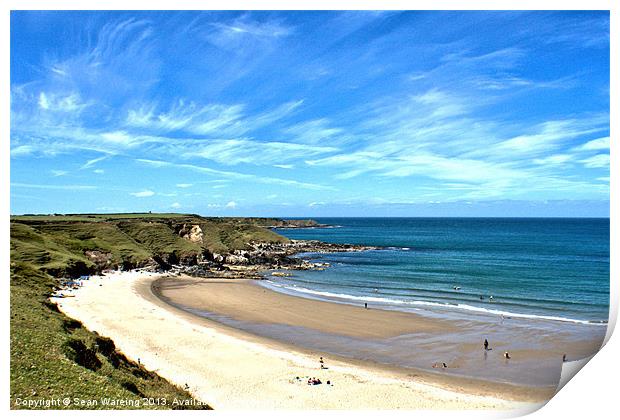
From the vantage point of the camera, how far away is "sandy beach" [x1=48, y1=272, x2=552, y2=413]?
52.7 feet

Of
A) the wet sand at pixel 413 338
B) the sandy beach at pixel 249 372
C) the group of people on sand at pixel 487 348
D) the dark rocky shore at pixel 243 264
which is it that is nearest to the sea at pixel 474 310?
the wet sand at pixel 413 338

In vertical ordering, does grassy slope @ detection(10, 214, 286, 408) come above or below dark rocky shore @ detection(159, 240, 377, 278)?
above

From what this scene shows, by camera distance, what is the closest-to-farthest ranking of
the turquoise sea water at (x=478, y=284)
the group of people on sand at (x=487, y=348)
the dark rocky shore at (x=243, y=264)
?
the group of people on sand at (x=487, y=348), the turquoise sea water at (x=478, y=284), the dark rocky shore at (x=243, y=264)

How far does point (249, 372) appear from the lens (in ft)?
62.2

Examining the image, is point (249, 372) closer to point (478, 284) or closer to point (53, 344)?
point (53, 344)

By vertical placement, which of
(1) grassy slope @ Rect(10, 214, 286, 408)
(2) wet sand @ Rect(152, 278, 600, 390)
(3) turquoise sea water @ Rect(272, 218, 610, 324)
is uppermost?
(1) grassy slope @ Rect(10, 214, 286, 408)

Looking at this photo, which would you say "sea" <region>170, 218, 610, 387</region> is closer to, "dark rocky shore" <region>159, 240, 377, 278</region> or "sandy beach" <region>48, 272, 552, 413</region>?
"sandy beach" <region>48, 272, 552, 413</region>

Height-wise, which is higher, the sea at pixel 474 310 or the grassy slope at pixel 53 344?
the grassy slope at pixel 53 344

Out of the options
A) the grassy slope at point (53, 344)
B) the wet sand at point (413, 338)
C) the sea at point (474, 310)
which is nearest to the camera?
the grassy slope at point (53, 344)

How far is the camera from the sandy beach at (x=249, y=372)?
16062 millimetres

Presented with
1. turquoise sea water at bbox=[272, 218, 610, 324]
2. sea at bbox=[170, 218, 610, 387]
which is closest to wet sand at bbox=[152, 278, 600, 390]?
sea at bbox=[170, 218, 610, 387]

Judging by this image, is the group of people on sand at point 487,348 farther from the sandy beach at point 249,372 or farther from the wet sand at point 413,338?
the sandy beach at point 249,372

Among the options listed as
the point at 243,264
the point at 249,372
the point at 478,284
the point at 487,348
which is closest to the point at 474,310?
the point at 487,348
